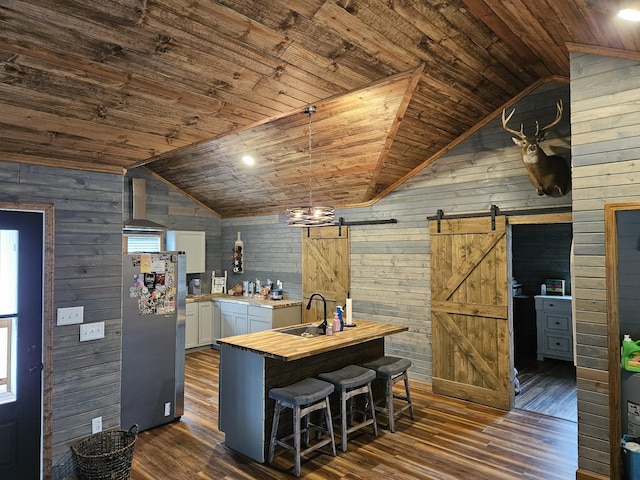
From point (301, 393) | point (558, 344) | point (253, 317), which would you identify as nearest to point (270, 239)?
point (253, 317)

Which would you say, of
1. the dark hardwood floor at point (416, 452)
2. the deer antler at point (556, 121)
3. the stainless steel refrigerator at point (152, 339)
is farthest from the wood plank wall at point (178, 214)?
the deer antler at point (556, 121)

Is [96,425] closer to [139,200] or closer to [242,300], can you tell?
A: [242,300]

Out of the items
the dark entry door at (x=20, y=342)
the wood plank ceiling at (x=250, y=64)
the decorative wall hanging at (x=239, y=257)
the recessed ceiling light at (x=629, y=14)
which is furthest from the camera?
the decorative wall hanging at (x=239, y=257)

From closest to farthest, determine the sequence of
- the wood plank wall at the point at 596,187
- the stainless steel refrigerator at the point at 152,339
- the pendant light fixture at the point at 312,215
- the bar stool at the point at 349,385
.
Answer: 1. the wood plank wall at the point at 596,187
2. the bar stool at the point at 349,385
3. the stainless steel refrigerator at the point at 152,339
4. the pendant light fixture at the point at 312,215

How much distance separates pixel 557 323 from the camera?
624 centimetres

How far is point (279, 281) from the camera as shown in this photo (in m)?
7.27

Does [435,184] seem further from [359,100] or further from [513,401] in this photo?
[513,401]

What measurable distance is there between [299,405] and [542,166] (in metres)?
3.12

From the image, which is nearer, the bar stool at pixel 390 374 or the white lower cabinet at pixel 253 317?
the bar stool at pixel 390 374

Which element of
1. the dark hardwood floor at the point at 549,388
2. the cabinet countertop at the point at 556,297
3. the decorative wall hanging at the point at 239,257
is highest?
the decorative wall hanging at the point at 239,257

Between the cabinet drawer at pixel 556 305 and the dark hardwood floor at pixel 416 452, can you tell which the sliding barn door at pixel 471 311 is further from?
the cabinet drawer at pixel 556 305

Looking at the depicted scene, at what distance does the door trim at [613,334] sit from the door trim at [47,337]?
3915 mm

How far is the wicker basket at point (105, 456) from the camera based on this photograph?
2.96 m

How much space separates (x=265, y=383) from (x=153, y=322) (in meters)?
1.37
